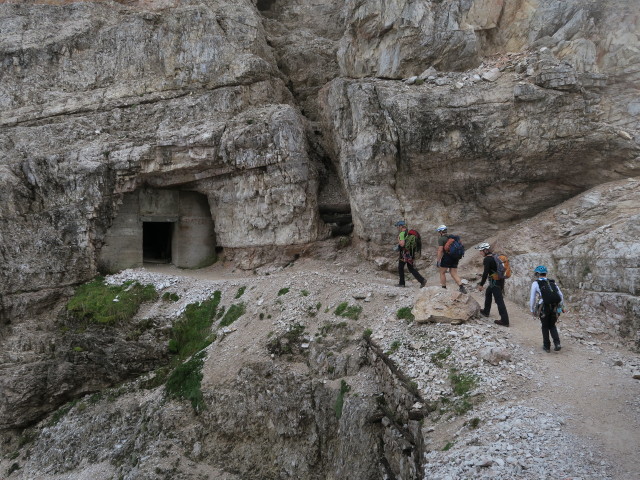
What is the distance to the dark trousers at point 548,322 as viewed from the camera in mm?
10594

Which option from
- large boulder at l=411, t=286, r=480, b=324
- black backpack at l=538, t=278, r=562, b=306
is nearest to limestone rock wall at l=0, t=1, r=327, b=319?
large boulder at l=411, t=286, r=480, b=324

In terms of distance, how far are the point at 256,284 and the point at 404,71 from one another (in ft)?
36.8

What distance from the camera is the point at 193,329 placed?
17844mm

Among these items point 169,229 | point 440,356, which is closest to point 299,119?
point 169,229

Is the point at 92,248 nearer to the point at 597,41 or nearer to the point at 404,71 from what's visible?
the point at 404,71

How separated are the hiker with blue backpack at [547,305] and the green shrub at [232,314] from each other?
34.1 feet

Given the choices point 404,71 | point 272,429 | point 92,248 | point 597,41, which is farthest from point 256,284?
point 597,41

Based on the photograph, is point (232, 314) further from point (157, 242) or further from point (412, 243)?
point (157, 242)

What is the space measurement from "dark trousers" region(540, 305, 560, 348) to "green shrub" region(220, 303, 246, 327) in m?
10.5

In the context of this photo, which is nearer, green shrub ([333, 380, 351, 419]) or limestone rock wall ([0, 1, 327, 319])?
green shrub ([333, 380, 351, 419])

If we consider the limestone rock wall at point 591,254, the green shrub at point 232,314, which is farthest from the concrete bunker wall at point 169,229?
the limestone rock wall at point 591,254

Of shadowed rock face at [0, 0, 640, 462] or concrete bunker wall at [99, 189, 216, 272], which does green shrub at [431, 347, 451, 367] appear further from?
concrete bunker wall at [99, 189, 216, 272]

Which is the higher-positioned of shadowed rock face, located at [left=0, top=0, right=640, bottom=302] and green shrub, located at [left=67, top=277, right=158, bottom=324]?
shadowed rock face, located at [left=0, top=0, right=640, bottom=302]

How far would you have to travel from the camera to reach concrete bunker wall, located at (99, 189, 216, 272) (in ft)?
72.5
